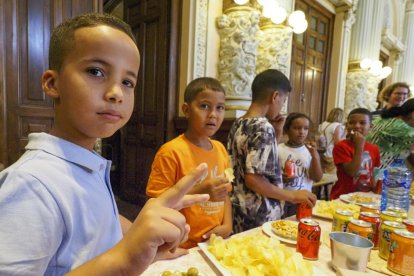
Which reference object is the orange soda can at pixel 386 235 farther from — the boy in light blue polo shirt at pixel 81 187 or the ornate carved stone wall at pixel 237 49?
the ornate carved stone wall at pixel 237 49

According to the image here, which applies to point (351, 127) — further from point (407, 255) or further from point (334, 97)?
→ point (334, 97)

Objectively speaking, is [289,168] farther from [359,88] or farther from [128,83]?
[359,88]

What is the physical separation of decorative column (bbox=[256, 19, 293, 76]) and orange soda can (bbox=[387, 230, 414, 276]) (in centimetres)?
304

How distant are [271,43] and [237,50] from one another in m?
0.80

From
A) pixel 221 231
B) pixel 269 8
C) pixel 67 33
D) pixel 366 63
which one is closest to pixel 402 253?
pixel 221 231

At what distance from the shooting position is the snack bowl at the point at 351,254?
80 centimetres

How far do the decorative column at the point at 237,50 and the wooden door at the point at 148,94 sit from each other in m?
0.58

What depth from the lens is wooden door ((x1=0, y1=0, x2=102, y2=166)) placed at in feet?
6.52

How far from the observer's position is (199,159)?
1.25 metres

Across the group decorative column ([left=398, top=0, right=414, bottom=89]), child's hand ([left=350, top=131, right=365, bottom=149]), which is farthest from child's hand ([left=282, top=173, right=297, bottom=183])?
decorative column ([left=398, top=0, right=414, bottom=89])

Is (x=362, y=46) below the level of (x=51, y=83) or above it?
above

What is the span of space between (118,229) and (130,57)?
1.31 ft

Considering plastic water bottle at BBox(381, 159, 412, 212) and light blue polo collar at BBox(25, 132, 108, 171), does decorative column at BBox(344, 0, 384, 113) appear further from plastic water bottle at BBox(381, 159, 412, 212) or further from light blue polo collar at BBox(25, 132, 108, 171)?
light blue polo collar at BBox(25, 132, 108, 171)

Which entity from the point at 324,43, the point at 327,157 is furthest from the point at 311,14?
the point at 327,157
